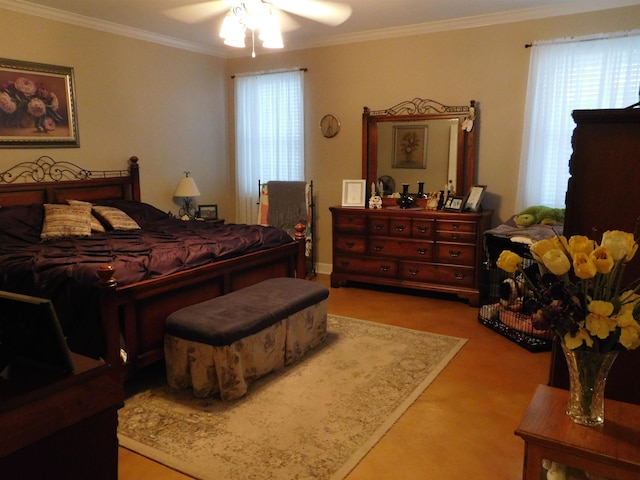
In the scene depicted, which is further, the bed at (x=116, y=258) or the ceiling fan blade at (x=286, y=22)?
the ceiling fan blade at (x=286, y=22)

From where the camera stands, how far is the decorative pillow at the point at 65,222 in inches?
151

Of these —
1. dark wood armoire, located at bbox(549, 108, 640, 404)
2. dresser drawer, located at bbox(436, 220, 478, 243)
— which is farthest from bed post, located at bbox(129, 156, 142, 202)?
dark wood armoire, located at bbox(549, 108, 640, 404)

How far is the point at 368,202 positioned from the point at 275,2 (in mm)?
2156

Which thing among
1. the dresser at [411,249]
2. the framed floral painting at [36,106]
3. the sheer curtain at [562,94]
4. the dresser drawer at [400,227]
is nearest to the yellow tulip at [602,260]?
the dresser at [411,249]

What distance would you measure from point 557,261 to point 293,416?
1.78 metres

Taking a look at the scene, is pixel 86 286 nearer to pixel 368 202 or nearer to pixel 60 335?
pixel 60 335

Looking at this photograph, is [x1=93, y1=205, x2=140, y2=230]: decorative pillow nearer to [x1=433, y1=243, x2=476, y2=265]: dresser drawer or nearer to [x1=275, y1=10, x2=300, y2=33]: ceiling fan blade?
[x1=275, y1=10, x2=300, y2=33]: ceiling fan blade

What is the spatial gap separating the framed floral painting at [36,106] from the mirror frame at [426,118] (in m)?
Result: 2.81

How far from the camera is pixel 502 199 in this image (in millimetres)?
4781

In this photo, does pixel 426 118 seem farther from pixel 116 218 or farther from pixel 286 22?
pixel 116 218

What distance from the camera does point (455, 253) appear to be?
4613 millimetres

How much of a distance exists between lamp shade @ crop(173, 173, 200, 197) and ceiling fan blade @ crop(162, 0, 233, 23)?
64.5 inches

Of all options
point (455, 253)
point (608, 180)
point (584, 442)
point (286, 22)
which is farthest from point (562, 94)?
point (584, 442)

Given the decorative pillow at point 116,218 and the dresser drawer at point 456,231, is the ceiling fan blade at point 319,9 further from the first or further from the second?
the decorative pillow at point 116,218
